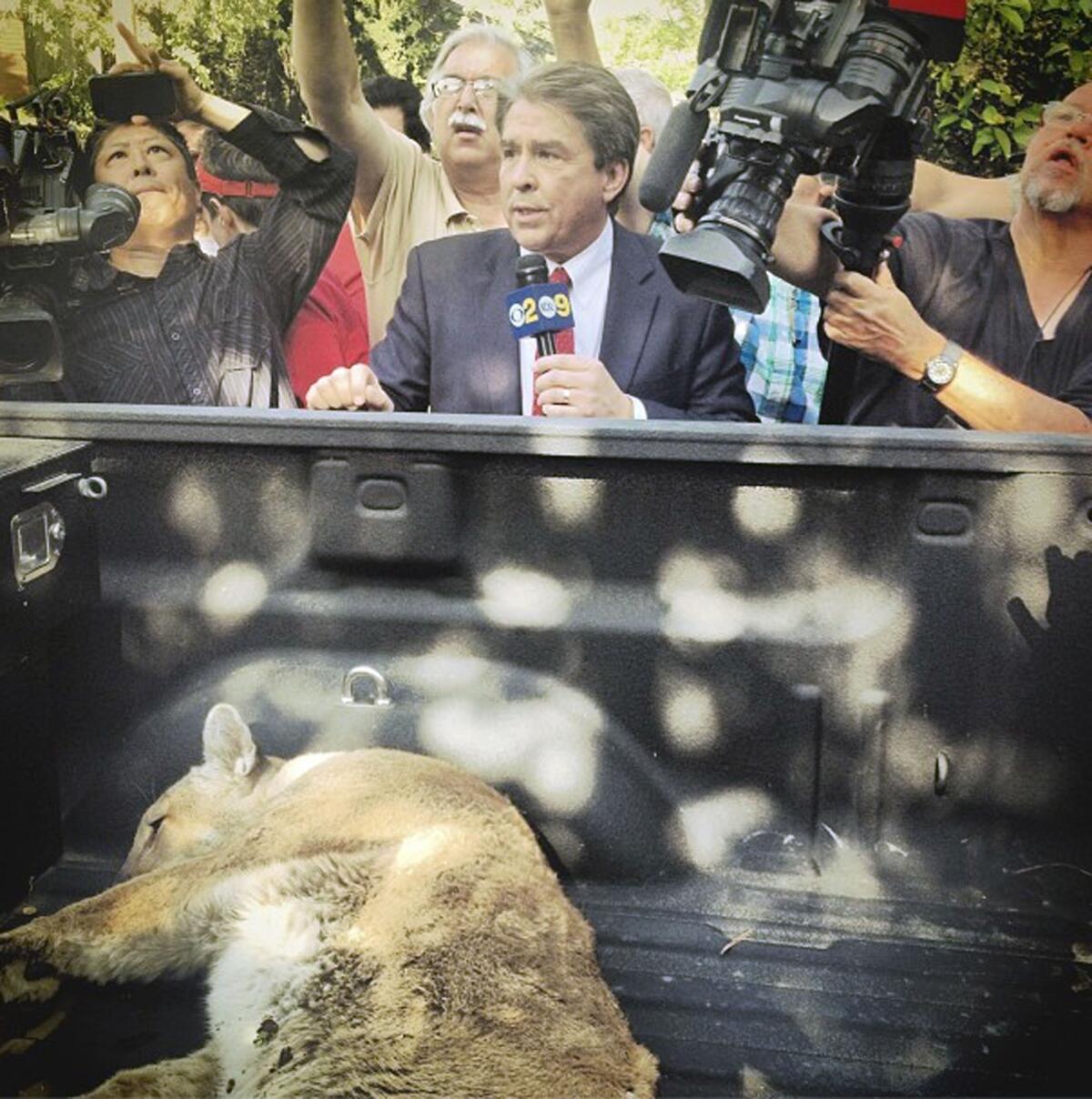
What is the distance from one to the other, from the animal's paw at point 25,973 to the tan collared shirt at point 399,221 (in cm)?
139

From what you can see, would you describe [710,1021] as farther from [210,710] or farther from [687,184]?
[687,184]

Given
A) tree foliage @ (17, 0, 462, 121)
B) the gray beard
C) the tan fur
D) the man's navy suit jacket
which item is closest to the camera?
the tan fur

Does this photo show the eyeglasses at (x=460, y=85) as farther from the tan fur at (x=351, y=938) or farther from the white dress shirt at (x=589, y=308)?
the tan fur at (x=351, y=938)

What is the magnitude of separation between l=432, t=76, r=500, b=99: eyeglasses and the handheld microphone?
12.9 inches

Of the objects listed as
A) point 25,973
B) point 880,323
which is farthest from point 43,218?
point 880,323

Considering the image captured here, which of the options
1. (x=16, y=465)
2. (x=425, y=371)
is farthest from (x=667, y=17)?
(x=16, y=465)

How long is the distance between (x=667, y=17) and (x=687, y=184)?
306 millimetres

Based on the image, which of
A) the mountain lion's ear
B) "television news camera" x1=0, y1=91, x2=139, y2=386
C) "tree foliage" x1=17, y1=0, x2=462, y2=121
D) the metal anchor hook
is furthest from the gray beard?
the mountain lion's ear

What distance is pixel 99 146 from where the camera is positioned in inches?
115

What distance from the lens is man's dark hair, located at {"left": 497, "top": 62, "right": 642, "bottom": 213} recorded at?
9.25 feet

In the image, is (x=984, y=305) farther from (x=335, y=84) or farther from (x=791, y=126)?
(x=335, y=84)

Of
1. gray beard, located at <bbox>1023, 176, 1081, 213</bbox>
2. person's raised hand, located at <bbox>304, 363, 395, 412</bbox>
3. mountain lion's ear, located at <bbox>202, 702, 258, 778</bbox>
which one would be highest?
gray beard, located at <bbox>1023, 176, 1081, 213</bbox>

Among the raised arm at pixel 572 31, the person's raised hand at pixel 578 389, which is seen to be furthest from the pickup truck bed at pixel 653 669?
the raised arm at pixel 572 31

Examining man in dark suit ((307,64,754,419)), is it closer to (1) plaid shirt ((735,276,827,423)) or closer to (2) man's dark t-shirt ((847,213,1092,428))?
(1) plaid shirt ((735,276,827,423))
